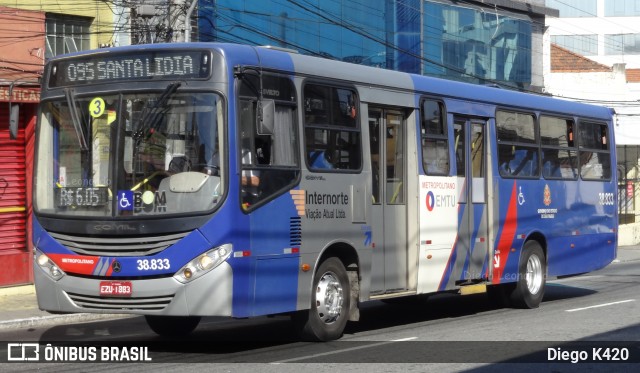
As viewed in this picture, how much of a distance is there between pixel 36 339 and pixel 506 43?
2768cm

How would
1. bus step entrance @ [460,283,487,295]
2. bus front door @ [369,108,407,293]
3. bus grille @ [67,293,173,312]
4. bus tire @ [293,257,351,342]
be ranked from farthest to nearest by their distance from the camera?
bus step entrance @ [460,283,487,295] < bus front door @ [369,108,407,293] < bus tire @ [293,257,351,342] < bus grille @ [67,293,173,312]

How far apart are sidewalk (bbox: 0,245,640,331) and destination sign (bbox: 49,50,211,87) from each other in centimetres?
487

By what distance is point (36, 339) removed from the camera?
13.4 metres

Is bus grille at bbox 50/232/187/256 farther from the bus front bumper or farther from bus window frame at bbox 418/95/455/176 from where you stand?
bus window frame at bbox 418/95/455/176

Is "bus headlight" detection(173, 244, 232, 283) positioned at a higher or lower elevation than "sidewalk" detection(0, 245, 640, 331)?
higher

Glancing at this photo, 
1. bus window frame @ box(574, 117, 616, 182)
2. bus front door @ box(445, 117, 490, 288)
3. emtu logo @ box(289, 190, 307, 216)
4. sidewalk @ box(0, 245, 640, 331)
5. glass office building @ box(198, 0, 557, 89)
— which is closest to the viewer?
emtu logo @ box(289, 190, 307, 216)

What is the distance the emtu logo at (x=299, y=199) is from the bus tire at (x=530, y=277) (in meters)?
5.97

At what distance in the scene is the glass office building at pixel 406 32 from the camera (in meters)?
26.3

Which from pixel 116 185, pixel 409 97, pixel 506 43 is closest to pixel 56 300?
pixel 116 185

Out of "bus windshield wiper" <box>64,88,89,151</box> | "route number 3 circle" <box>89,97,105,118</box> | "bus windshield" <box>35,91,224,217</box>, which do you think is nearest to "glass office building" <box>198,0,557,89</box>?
"bus windshield wiper" <box>64,88,89,151</box>

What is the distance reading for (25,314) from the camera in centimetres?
1605

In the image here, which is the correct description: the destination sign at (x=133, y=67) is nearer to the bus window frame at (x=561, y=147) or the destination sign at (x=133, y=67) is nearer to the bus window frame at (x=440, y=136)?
the bus window frame at (x=440, y=136)

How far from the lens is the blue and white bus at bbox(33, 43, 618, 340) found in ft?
34.7

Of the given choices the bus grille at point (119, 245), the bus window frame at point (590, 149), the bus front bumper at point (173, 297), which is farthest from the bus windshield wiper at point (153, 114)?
the bus window frame at point (590, 149)
